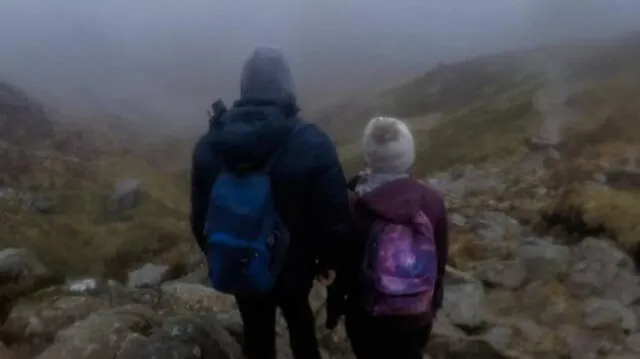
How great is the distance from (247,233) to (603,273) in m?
9.69

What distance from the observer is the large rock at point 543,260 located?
1559 centimetres

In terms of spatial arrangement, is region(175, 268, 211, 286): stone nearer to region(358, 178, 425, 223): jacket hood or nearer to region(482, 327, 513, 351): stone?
region(482, 327, 513, 351): stone

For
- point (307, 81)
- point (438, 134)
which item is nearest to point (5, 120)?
point (438, 134)

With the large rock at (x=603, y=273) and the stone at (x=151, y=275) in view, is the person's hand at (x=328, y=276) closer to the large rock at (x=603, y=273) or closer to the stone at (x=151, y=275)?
the large rock at (x=603, y=273)

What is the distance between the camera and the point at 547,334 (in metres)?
12.7

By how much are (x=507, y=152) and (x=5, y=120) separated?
6887 centimetres

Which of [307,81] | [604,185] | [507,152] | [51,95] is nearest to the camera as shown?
[604,185]

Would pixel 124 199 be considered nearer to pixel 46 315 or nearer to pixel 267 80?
pixel 46 315

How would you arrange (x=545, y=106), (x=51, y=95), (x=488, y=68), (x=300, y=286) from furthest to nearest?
(x=51, y=95) < (x=488, y=68) < (x=545, y=106) < (x=300, y=286)

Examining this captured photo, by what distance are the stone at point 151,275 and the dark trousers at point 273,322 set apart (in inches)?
A: 325

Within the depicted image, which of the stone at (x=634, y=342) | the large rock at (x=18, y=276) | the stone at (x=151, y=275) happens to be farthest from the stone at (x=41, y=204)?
the stone at (x=634, y=342)

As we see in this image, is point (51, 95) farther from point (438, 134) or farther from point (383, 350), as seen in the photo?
point (383, 350)

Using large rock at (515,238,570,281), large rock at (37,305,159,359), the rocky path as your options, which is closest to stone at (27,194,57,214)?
the rocky path

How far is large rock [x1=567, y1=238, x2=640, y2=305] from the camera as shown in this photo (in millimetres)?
14552
